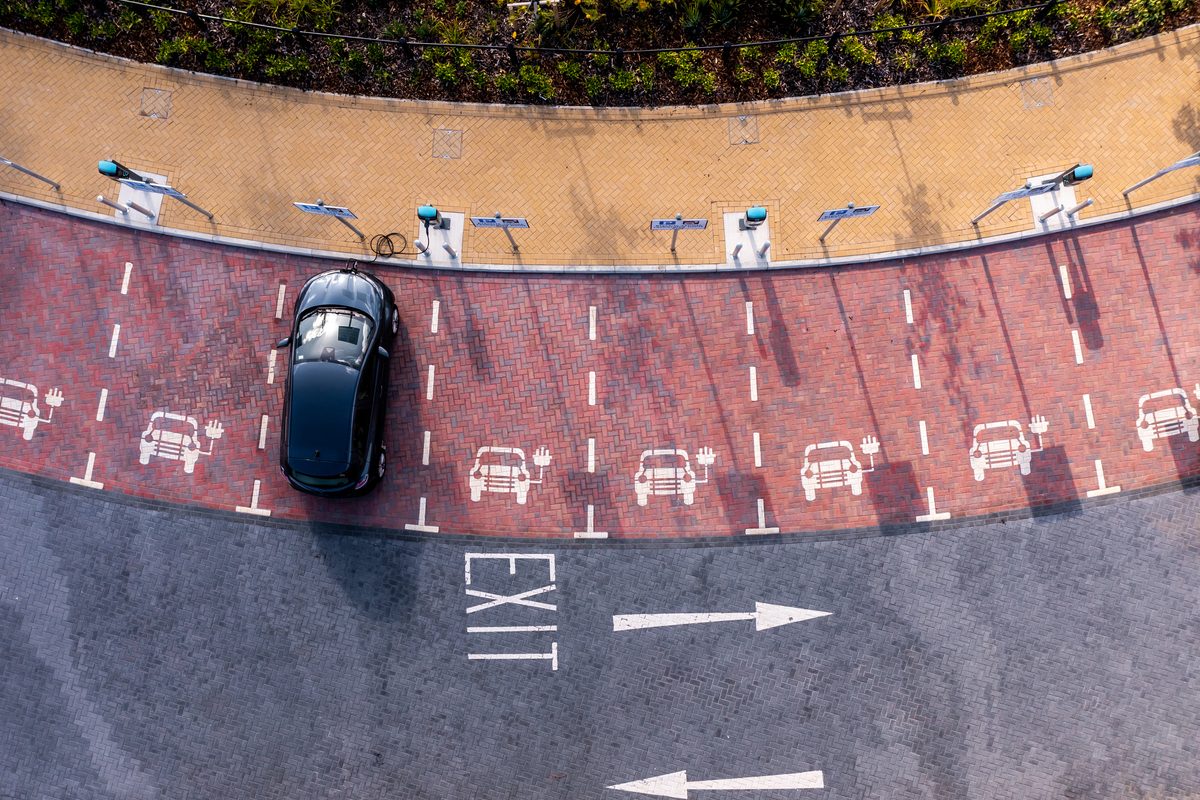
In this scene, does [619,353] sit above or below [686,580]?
above

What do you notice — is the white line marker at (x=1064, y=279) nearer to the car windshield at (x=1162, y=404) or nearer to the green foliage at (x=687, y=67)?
the car windshield at (x=1162, y=404)

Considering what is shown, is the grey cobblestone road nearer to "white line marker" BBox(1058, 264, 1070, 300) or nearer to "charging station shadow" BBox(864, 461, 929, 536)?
"charging station shadow" BBox(864, 461, 929, 536)

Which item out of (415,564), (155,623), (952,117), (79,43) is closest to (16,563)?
(155,623)

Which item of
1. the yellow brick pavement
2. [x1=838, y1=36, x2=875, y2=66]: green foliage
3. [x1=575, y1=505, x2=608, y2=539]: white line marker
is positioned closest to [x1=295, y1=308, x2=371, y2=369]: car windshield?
the yellow brick pavement

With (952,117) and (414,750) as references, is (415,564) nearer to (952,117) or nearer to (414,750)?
(414,750)

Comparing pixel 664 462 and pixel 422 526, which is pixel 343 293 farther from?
pixel 664 462

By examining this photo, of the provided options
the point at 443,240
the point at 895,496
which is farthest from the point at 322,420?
Answer: the point at 895,496
